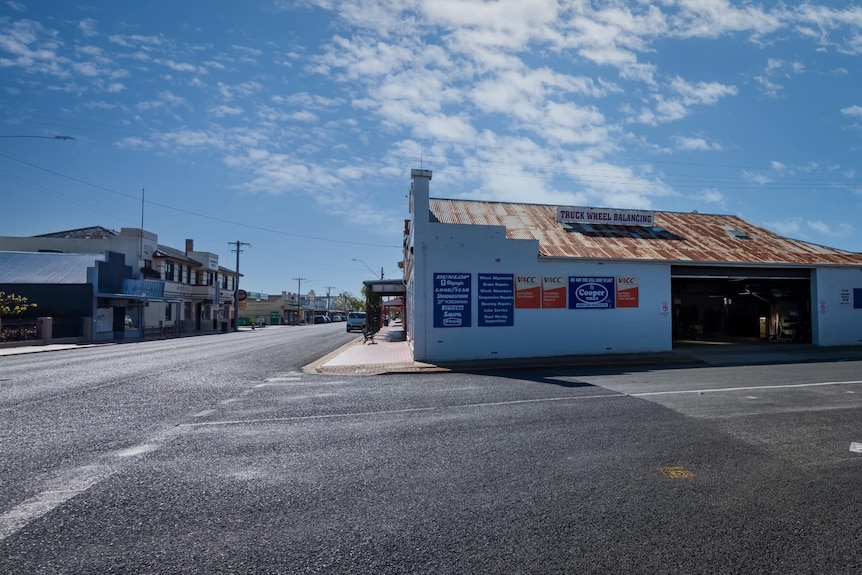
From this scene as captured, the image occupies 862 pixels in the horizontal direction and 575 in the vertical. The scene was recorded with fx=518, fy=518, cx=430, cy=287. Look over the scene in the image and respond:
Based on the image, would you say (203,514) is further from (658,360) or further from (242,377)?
(658,360)

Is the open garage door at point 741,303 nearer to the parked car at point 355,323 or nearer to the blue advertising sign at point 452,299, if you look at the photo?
the blue advertising sign at point 452,299

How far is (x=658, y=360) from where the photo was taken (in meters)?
17.0

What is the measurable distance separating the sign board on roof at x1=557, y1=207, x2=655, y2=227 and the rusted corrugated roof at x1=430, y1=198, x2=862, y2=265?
0.78 ft

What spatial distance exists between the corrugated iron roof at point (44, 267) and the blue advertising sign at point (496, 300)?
30.9m

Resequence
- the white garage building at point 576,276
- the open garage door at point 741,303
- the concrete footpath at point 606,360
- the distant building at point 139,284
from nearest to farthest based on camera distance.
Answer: the concrete footpath at point 606,360 < the white garage building at point 576,276 < the open garage door at point 741,303 < the distant building at point 139,284

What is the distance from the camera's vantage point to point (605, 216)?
23.2 metres

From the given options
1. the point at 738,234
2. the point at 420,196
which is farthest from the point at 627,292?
the point at 738,234

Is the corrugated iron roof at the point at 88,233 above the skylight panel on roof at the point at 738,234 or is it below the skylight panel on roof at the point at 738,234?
above

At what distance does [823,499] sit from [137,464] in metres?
6.83

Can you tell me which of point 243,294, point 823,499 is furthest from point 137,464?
point 243,294

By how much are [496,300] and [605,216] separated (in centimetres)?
831

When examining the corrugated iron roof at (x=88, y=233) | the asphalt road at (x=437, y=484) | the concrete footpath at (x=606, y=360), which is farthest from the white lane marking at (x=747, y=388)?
the corrugated iron roof at (x=88, y=233)

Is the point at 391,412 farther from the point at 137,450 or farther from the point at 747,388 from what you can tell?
the point at 747,388

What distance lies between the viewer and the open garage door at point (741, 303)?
21219 millimetres
